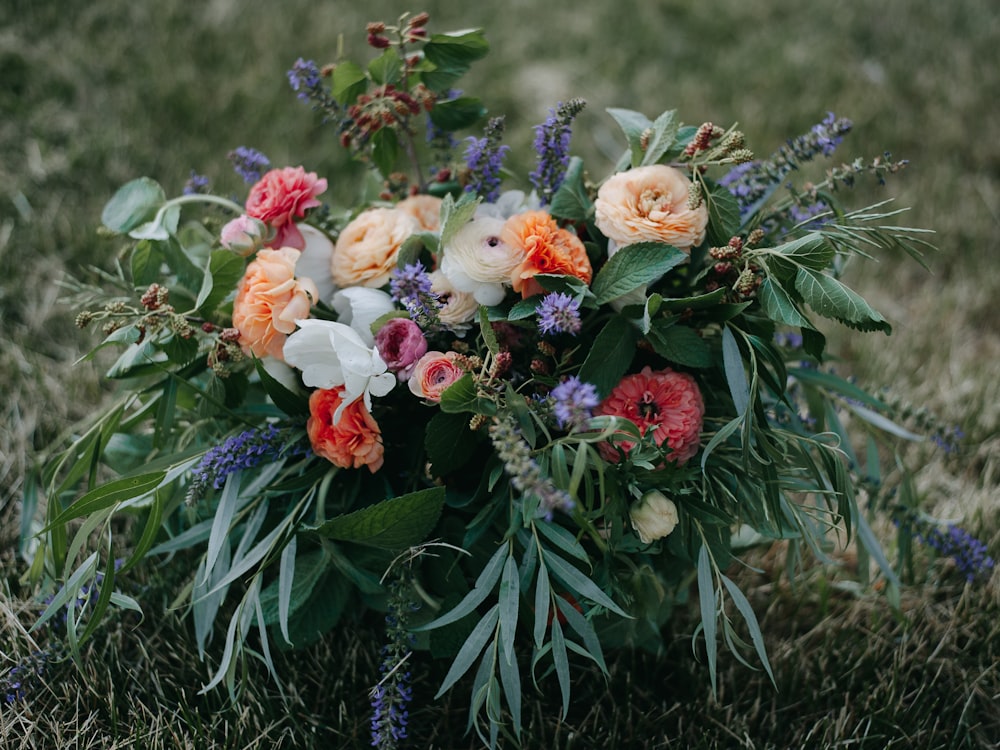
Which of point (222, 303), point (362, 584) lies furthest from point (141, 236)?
point (362, 584)

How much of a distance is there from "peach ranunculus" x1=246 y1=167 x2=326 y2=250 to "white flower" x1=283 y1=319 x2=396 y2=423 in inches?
6.4

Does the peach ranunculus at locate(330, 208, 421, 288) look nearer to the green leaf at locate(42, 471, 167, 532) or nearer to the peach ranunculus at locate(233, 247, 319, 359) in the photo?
the peach ranunculus at locate(233, 247, 319, 359)

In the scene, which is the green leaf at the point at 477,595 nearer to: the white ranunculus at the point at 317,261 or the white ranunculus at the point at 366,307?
the white ranunculus at the point at 366,307

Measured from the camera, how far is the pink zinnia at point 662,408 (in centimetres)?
95

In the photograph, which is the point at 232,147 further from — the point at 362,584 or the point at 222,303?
the point at 362,584

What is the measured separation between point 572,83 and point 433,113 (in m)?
1.45

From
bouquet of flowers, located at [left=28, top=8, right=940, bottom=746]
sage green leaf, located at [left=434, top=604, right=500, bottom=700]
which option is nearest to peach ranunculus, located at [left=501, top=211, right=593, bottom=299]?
bouquet of flowers, located at [left=28, top=8, right=940, bottom=746]

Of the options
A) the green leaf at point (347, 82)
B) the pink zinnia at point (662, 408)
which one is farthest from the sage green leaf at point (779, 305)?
the green leaf at point (347, 82)

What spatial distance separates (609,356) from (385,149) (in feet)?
1.35

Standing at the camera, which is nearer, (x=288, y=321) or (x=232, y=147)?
(x=288, y=321)

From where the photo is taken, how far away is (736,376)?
0.93 m

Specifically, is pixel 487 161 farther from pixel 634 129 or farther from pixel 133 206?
pixel 133 206

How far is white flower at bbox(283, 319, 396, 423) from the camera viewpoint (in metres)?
0.91

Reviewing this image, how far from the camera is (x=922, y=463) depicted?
5.06ft
